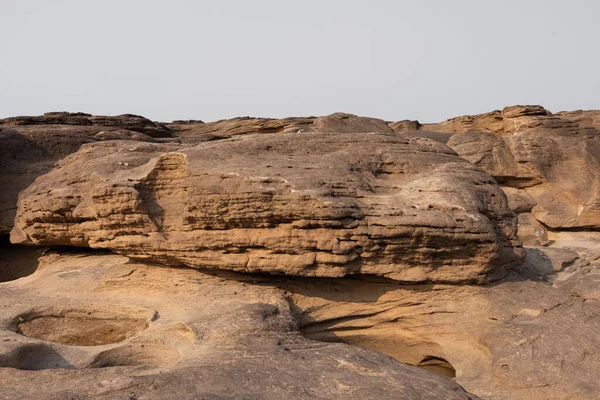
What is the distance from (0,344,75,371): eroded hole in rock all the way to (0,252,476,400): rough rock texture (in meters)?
0.01

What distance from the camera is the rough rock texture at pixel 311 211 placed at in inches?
325

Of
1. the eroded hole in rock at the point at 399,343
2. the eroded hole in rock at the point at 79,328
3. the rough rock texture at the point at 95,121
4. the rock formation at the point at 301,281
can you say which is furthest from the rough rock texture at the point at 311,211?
the rough rock texture at the point at 95,121

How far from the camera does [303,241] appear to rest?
830 centimetres

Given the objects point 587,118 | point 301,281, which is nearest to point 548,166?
point 587,118

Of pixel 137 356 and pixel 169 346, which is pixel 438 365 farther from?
pixel 137 356

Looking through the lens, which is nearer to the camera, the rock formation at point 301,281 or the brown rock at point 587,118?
the rock formation at point 301,281

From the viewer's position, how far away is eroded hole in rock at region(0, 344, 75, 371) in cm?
657

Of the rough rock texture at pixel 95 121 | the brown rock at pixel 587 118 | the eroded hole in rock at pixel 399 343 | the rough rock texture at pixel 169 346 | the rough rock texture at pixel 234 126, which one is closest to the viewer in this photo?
the rough rock texture at pixel 169 346

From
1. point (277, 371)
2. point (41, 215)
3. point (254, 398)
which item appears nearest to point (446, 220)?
point (277, 371)

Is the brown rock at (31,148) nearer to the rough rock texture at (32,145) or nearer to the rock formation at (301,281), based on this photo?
the rough rock texture at (32,145)

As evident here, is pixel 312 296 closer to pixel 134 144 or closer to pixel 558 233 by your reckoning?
pixel 134 144

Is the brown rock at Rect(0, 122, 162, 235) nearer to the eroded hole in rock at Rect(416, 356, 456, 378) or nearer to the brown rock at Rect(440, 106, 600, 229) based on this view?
the eroded hole in rock at Rect(416, 356, 456, 378)

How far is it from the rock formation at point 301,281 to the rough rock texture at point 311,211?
1.1 inches

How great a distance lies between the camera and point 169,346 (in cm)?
707
